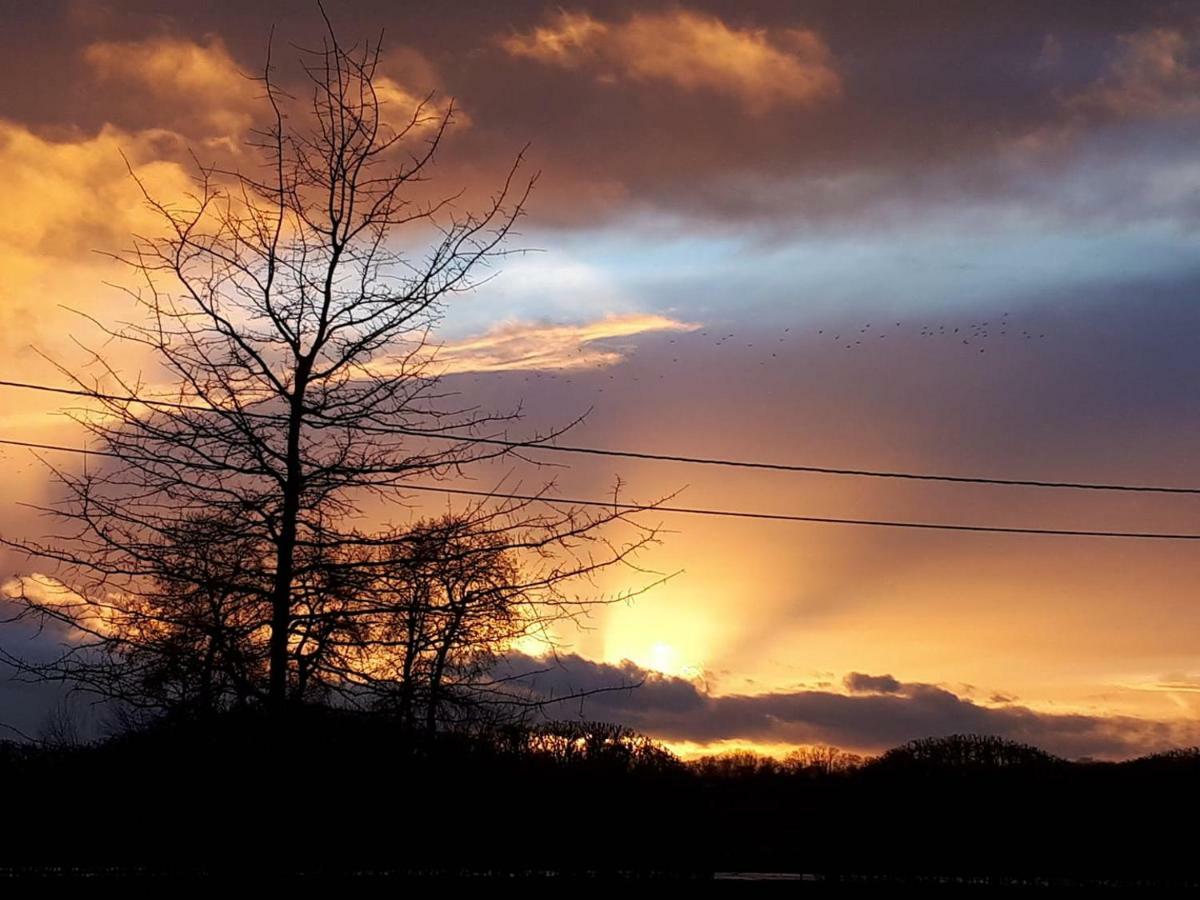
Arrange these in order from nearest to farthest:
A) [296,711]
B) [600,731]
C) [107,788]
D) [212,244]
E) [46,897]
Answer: [296,711] < [212,244] < [46,897] < [107,788] < [600,731]

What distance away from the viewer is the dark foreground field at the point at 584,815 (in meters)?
12.1

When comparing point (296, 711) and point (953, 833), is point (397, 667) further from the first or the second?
point (953, 833)

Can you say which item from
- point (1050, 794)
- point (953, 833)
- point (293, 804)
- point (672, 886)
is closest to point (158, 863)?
point (672, 886)

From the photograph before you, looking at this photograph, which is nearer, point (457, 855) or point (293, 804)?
point (293, 804)

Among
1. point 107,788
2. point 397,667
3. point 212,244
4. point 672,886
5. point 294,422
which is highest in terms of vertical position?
point 212,244

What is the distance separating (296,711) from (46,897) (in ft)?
32.8

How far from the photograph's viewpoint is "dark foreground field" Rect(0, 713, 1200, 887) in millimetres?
12078

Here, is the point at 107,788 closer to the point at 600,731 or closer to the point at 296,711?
the point at 296,711

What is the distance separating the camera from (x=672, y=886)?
2500 centimetres

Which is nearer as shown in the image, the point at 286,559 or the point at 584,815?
the point at 286,559

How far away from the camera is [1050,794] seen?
128ft

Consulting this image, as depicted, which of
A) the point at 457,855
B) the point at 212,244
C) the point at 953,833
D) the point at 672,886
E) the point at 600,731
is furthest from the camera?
the point at 953,833

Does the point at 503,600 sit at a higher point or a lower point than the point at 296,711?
higher

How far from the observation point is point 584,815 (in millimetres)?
33344
